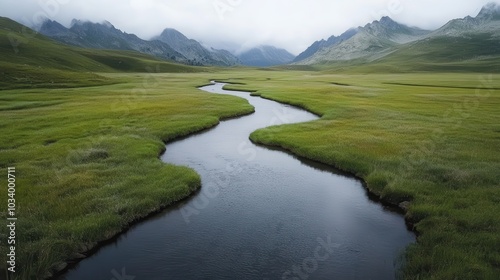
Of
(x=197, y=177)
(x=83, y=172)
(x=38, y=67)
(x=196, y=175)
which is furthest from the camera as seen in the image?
(x=38, y=67)

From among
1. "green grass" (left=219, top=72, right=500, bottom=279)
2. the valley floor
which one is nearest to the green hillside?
the valley floor

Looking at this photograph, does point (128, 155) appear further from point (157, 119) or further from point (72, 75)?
point (72, 75)

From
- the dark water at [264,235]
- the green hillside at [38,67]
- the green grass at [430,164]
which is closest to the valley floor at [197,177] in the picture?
the green grass at [430,164]

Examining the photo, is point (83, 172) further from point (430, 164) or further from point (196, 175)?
point (430, 164)

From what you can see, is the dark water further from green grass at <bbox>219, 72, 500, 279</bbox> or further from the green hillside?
the green hillside

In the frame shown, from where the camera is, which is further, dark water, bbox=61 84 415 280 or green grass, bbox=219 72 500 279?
dark water, bbox=61 84 415 280

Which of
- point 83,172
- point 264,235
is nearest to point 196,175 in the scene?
point 83,172
